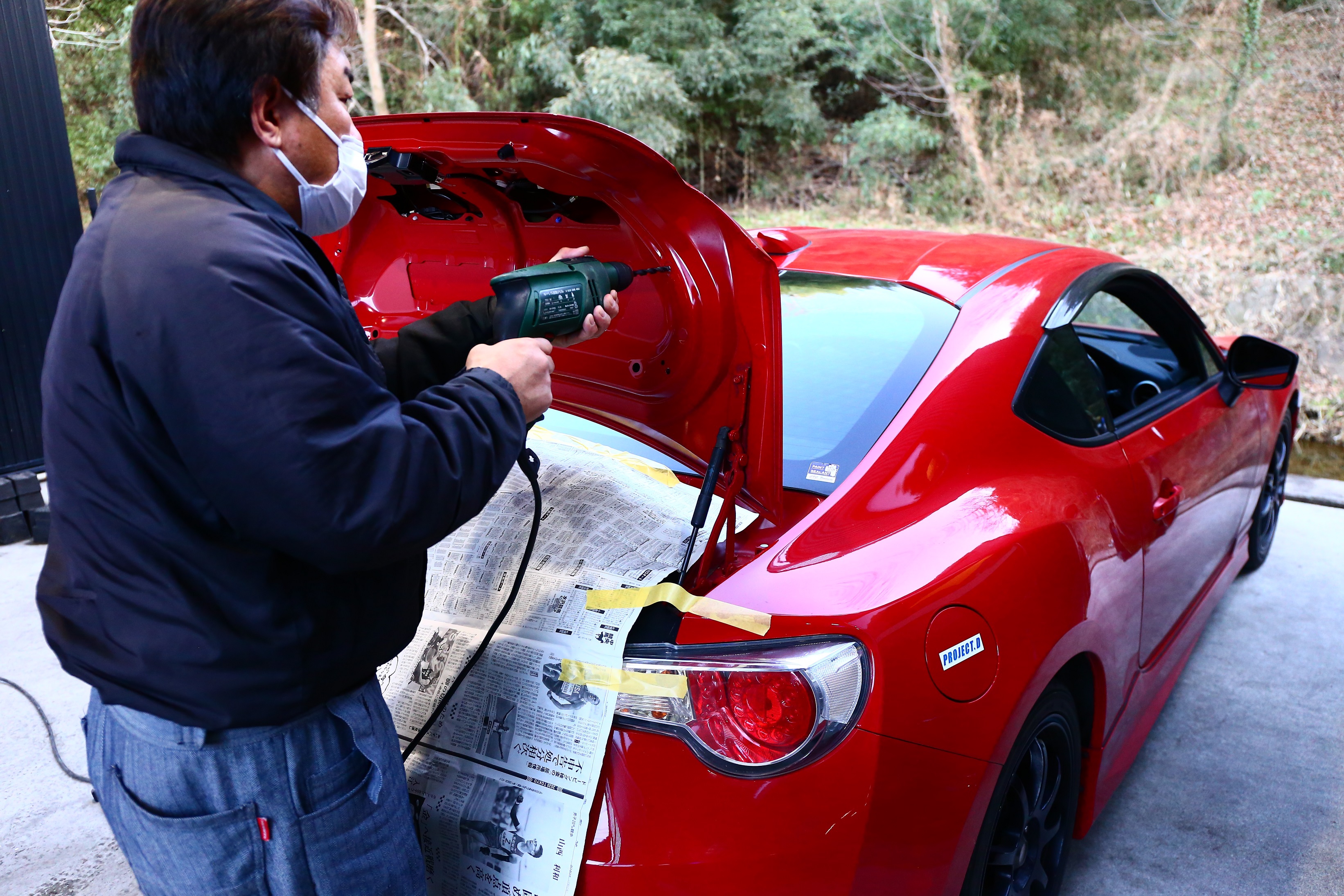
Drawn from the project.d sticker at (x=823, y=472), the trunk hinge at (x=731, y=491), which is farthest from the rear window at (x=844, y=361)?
the trunk hinge at (x=731, y=491)

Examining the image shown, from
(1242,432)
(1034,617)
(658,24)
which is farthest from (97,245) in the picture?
(658,24)

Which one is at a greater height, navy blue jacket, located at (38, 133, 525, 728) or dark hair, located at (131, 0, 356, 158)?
dark hair, located at (131, 0, 356, 158)

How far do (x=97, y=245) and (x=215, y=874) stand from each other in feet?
2.49

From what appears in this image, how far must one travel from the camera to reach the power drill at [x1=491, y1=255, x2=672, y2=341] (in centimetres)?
154

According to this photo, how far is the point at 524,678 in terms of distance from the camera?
1.54 m

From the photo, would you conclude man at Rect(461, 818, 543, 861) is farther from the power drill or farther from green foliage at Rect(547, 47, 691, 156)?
green foliage at Rect(547, 47, 691, 156)

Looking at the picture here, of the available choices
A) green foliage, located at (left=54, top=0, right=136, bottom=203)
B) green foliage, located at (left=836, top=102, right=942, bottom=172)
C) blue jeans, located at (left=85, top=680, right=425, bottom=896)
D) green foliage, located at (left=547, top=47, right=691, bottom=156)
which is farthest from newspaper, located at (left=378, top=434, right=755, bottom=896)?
green foliage, located at (left=54, top=0, right=136, bottom=203)

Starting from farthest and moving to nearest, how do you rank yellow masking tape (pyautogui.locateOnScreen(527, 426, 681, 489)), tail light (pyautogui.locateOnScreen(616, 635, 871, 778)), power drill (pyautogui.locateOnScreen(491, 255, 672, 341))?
yellow masking tape (pyautogui.locateOnScreen(527, 426, 681, 489)), power drill (pyautogui.locateOnScreen(491, 255, 672, 341)), tail light (pyautogui.locateOnScreen(616, 635, 871, 778))

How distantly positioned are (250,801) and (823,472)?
3.56 feet

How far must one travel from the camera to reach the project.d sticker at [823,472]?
179 cm

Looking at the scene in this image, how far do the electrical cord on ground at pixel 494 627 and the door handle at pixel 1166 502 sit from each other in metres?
1.49

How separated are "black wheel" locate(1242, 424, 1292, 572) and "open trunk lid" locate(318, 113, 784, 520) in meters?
3.00

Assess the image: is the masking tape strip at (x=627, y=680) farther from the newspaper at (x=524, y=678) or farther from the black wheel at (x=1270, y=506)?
the black wheel at (x=1270, y=506)

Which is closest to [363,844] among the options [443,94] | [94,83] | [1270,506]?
[1270,506]
